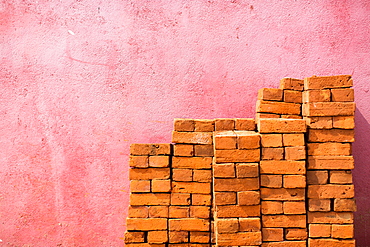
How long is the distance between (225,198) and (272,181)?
547 millimetres

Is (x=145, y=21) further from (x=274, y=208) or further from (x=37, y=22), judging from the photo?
(x=274, y=208)

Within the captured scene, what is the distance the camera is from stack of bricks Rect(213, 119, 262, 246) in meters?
3.17

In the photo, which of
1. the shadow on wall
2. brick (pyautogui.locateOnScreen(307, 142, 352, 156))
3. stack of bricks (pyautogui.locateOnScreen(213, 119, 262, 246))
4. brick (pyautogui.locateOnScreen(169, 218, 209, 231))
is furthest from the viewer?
the shadow on wall

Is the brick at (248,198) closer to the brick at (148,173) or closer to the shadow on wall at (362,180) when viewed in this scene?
the brick at (148,173)

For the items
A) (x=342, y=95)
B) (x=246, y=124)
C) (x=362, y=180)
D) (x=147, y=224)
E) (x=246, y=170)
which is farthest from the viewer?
(x=362, y=180)

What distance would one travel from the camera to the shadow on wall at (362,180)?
4.14 meters

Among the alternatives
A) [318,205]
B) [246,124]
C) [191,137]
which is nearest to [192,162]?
[191,137]

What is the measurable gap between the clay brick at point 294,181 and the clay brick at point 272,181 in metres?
0.06

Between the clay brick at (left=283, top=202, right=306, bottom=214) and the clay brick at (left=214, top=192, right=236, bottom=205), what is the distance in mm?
576

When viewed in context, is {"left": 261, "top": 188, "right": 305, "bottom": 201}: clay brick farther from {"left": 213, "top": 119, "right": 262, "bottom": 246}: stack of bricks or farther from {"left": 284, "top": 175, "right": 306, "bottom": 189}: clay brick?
{"left": 213, "top": 119, "right": 262, "bottom": 246}: stack of bricks

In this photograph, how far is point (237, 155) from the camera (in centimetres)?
319

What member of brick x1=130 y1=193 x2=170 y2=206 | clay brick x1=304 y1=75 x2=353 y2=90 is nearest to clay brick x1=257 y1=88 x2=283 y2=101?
clay brick x1=304 y1=75 x2=353 y2=90

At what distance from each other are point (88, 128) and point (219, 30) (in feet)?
7.73

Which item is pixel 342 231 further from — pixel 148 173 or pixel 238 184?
pixel 148 173
